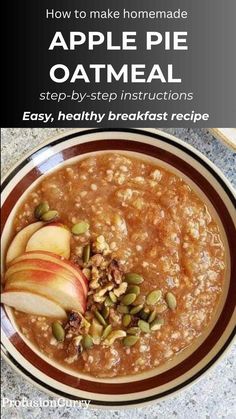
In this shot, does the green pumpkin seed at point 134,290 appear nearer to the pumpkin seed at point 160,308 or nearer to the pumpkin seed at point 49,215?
the pumpkin seed at point 160,308

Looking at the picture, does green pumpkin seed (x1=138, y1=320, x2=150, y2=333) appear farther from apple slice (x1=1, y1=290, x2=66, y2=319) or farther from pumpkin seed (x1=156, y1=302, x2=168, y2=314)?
apple slice (x1=1, y1=290, x2=66, y2=319)

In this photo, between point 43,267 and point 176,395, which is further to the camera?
point 176,395

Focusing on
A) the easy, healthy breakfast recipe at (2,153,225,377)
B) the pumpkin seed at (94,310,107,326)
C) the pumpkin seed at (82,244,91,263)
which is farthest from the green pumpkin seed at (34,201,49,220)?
the pumpkin seed at (94,310,107,326)

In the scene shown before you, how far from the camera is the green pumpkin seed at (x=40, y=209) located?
44.1 inches

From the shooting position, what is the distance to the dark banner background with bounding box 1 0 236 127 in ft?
3.61

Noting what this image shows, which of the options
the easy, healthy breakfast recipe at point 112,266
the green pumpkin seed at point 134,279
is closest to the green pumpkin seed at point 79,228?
the easy, healthy breakfast recipe at point 112,266

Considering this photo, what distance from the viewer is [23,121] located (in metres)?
1.16

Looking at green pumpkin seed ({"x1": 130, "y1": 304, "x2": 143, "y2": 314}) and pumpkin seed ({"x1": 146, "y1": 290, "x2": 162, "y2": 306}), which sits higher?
pumpkin seed ({"x1": 146, "y1": 290, "x2": 162, "y2": 306})

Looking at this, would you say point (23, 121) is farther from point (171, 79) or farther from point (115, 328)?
point (115, 328)

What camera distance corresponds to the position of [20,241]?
1.12m

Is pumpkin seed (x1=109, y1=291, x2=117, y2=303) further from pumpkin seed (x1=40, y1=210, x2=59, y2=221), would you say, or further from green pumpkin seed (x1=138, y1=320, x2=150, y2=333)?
pumpkin seed (x1=40, y1=210, x2=59, y2=221)

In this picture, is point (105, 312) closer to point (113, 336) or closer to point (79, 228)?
point (113, 336)

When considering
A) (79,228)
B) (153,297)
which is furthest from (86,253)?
(153,297)

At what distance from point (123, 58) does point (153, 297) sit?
451mm
